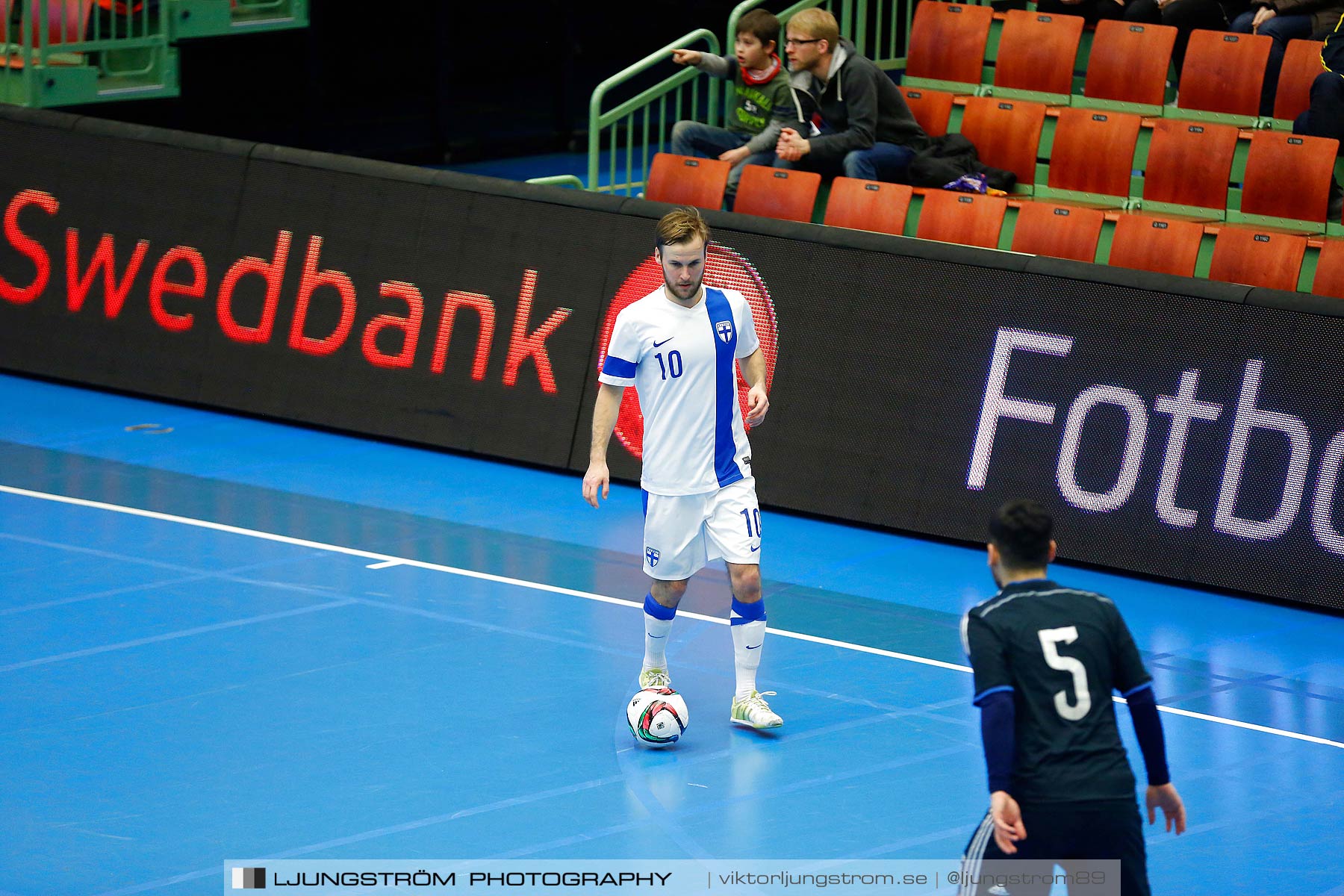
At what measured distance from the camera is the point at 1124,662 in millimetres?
5070

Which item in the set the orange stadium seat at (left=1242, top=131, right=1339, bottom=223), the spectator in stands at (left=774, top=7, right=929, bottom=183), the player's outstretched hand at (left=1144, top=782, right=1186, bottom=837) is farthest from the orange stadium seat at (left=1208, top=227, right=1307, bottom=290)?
the player's outstretched hand at (left=1144, top=782, right=1186, bottom=837)

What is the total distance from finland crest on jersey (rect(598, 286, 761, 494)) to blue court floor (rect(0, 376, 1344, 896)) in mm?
1266

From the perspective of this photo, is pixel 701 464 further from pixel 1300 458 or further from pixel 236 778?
pixel 1300 458

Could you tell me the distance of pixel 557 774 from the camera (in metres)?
7.68

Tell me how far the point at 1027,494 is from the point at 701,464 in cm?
371

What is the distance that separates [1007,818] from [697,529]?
3339 millimetres

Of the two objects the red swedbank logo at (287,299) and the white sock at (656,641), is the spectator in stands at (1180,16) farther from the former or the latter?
the white sock at (656,641)

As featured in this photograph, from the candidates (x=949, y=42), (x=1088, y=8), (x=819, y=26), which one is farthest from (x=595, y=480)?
(x=1088, y=8)

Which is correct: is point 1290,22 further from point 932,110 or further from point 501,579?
point 501,579

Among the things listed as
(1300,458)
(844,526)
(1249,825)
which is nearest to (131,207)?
(844,526)

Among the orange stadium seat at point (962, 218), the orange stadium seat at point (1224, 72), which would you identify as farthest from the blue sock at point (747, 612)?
the orange stadium seat at point (1224, 72)

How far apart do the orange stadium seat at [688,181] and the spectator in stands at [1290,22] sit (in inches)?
178

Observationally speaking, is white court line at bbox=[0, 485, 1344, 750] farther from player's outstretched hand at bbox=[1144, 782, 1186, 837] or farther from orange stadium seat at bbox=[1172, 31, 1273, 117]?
orange stadium seat at bbox=[1172, 31, 1273, 117]

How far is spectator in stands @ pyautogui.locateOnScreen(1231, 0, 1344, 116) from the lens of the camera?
14.4 metres
